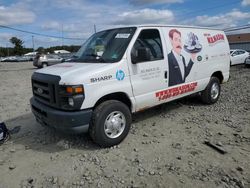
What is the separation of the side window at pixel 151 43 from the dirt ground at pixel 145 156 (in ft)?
5.29

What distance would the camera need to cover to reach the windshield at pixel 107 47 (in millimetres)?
4507

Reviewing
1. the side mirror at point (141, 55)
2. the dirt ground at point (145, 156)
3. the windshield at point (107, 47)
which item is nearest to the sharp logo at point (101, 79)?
the windshield at point (107, 47)

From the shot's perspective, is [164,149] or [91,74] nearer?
[91,74]

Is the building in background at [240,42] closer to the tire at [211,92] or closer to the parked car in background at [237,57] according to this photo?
the parked car in background at [237,57]

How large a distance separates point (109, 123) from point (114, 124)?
0.35 feet

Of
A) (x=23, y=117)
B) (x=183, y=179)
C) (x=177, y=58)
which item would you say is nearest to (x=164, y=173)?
(x=183, y=179)

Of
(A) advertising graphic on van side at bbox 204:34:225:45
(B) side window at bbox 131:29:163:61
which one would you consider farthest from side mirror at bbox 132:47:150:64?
(A) advertising graphic on van side at bbox 204:34:225:45

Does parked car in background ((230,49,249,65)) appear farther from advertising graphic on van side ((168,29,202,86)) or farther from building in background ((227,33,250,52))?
building in background ((227,33,250,52))

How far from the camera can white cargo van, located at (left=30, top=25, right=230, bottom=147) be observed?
3989mm

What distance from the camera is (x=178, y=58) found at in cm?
547

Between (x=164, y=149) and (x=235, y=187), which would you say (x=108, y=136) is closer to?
(x=164, y=149)

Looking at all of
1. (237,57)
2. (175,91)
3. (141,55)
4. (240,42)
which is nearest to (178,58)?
(175,91)

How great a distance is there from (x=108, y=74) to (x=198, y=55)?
292 cm

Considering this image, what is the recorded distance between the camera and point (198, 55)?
608 centimetres
